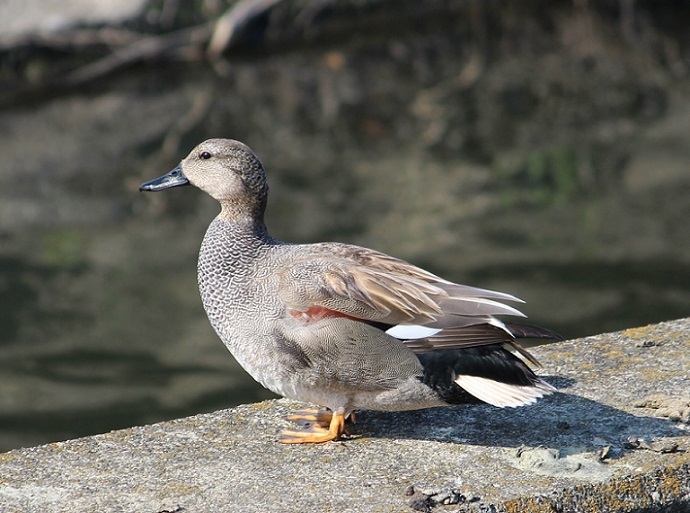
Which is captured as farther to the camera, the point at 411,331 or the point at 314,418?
the point at 314,418

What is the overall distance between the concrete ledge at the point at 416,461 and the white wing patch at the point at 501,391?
0.15m

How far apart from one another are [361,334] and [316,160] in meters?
5.77

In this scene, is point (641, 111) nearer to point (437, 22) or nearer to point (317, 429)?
point (437, 22)

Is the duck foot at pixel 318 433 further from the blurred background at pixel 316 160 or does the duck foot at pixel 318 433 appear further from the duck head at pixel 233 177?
the blurred background at pixel 316 160

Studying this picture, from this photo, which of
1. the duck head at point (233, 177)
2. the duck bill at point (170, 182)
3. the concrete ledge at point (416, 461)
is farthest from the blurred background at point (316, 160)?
the concrete ledge at point (416, 461)

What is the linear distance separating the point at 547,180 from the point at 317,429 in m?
5.28

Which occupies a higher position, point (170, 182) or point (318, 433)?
point (170, 182)

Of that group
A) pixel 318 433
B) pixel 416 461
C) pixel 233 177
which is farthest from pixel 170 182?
pixel 416 461

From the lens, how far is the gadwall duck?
3.05 m

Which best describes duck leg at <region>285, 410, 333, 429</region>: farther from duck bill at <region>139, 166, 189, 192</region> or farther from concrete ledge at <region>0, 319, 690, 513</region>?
duck bill at <region>139, 166, 189, 192</region>

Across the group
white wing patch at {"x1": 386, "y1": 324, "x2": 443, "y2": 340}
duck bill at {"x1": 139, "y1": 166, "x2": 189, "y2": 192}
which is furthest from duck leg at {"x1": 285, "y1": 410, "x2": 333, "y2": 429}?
duck bill at {"x1": 139, "y1": 166, "x2": 189, "y2": 192}

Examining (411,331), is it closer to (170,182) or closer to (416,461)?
(416,461)

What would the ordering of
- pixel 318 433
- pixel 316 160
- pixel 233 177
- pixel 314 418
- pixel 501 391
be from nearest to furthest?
1. pixel 501 391
2. pixel 318 433
3. pixel 314 418
4. pixel 233 177
5. pixel 316 160

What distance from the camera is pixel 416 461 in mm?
3043
